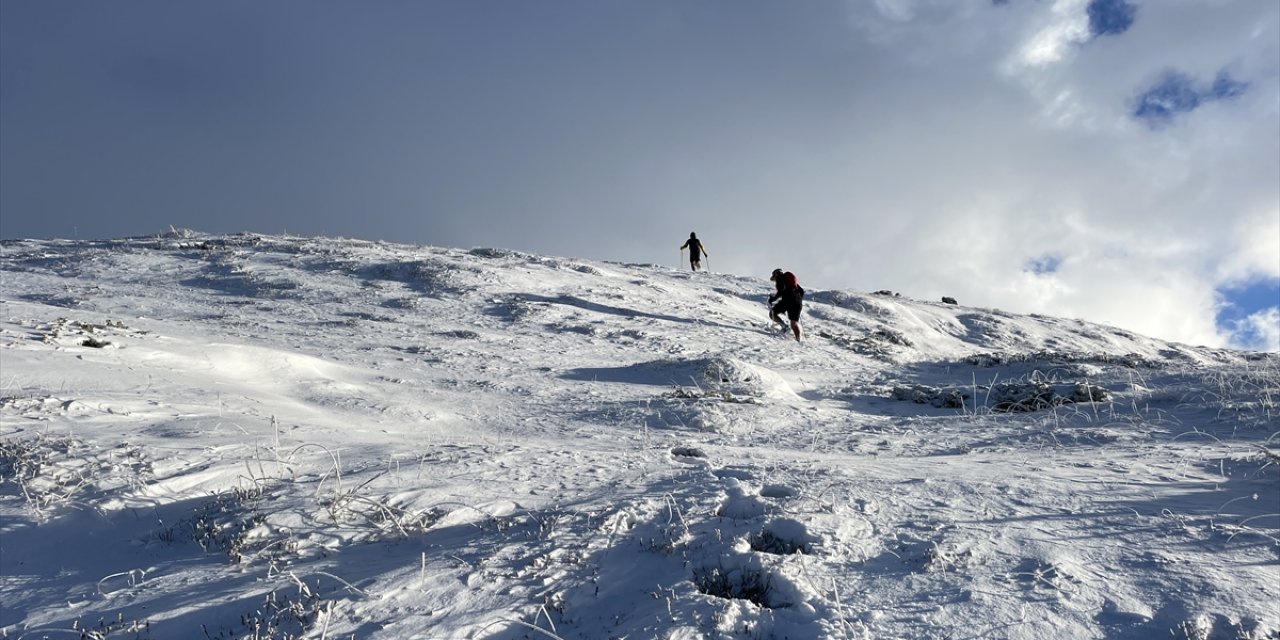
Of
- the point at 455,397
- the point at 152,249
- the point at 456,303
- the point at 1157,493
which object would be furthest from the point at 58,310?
the point at 1157,493

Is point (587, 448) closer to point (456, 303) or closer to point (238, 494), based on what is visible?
point (238, 494)

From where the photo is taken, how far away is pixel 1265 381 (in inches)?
330

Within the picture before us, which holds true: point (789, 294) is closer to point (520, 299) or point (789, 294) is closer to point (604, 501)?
point (520, 299)

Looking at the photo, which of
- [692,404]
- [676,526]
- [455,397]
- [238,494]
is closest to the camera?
[676,526]

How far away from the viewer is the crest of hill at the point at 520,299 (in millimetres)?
17516

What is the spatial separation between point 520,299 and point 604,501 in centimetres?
1558

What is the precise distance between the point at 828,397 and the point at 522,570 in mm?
9450

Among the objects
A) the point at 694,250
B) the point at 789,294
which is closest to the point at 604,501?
the point at 789,294

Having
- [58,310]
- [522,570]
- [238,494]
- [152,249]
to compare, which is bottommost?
[522,570]

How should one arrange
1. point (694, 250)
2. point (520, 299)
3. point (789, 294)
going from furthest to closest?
1. point (694, 250)
2. point (520, 299)
3. point (789, 294)

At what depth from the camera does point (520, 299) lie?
1995 cm

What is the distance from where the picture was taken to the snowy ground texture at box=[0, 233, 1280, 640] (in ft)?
10.9

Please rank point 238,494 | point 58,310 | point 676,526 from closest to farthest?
point 676,526, point 238,494, point 58,310

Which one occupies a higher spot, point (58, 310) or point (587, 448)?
point (58, 310)
